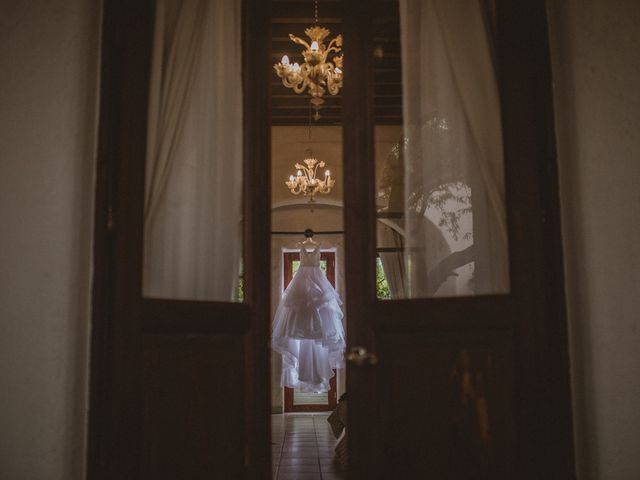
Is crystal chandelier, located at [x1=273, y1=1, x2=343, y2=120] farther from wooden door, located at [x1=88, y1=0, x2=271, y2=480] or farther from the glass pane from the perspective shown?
wooden door, located at [x1=88, y1=0, x2=271, y2=480]

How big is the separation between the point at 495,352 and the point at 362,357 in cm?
52

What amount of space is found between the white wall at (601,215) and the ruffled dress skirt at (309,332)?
12.5ft

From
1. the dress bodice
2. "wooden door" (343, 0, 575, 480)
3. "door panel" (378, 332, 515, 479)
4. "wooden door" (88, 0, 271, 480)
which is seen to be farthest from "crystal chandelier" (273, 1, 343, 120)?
"door panel" (378, 332, 515, 479)

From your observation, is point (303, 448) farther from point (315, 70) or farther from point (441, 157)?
point (441, 157)

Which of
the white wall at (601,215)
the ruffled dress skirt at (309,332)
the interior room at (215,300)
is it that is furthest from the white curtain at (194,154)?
the ruffled dress skirt at (309,332)

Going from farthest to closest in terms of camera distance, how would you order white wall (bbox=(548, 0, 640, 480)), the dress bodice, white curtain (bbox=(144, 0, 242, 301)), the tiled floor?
1. the dress bodice
2. the tiled floor
3. white curtain (bbox=(144, 0, 242, 301))
4. white wall (bbox=(548, 0, 640, 480))

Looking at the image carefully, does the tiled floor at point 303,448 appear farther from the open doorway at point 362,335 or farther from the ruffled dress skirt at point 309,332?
the open doorway at point 362,335

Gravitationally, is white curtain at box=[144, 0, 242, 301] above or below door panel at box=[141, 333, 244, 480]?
above

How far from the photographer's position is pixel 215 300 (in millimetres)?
2494

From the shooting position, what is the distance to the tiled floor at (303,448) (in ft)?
15.3

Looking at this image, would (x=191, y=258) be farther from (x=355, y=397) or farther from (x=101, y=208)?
(x=355, y=397)

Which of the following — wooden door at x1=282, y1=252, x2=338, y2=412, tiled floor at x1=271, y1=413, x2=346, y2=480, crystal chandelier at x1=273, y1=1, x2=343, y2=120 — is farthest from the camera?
wooden door at x1=282, y1=252, x2=338, y2=412

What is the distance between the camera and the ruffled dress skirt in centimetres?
588

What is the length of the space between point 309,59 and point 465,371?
3535mm
